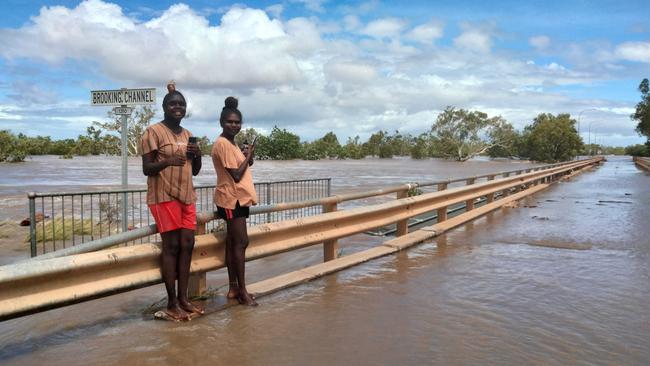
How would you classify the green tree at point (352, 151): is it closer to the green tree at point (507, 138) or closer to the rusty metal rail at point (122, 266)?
the green tree at point (507, 138)

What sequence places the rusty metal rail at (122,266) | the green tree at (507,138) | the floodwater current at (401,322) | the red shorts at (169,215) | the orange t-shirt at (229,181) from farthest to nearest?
the green tree at (507,138) < the orange t-shirt at (229,181) < the red shorts at (169,215) < the floodwater current at (401,322) < the rusty metal rail at (122,266)

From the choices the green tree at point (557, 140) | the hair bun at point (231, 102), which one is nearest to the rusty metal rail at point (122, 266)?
the hair bun at point (231, 102)

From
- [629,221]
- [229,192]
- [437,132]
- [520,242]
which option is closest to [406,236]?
[520,242]

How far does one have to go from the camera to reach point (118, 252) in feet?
13.6

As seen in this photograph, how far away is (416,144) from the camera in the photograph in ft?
501

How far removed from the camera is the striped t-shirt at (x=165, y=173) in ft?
14.0

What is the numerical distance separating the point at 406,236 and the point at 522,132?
137 meters

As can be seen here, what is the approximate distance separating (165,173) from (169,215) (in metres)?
0.34

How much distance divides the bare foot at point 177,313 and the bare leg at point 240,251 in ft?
2.04

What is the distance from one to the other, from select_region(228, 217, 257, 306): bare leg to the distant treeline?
5474 cm

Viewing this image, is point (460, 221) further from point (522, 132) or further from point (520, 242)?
point (522, 132)

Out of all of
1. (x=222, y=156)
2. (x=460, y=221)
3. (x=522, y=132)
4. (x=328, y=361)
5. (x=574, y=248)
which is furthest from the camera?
(x=522, y=132)

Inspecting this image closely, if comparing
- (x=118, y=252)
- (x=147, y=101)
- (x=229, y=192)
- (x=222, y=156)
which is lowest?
(x=118, y=252)

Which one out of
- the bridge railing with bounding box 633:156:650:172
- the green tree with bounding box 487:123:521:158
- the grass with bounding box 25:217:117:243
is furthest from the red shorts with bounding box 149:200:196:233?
the green tree with bounding box 487:123:521:158
